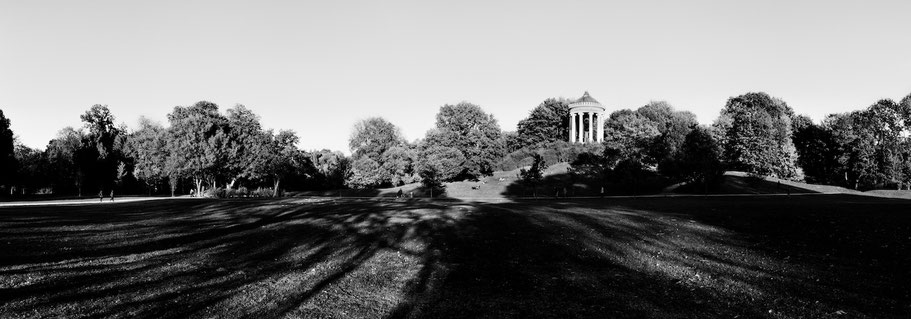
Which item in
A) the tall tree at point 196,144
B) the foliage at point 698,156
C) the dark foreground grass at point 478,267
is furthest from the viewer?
the tall tree at point 196,144

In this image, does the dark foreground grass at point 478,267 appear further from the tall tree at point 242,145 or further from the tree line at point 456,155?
the tall tree at point 242,145

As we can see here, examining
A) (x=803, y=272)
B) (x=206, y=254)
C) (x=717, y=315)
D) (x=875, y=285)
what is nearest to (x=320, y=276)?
(x=206, y=254)

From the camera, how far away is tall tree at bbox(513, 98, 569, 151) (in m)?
94.4

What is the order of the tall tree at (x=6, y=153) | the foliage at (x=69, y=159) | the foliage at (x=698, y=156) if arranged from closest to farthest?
the foliage at (x=698, y=156) → the tall tree at (x=6, y=153) → the foliage at (x=69, y=159)

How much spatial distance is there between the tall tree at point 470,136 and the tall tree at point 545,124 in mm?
30600

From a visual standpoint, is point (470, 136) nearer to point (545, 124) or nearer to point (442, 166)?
point (442, 166)

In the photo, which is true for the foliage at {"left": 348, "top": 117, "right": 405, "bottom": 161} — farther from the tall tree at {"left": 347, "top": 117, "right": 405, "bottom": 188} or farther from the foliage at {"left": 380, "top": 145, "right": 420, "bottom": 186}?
the foliage at {"left": 380, "top": 145, "right": 420, "bottom": 186}

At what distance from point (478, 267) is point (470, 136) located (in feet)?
156

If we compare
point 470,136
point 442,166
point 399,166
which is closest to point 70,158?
point 399,166

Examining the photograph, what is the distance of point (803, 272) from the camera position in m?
11.3

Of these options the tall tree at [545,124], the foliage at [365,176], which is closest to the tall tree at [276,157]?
the foliage at [365,176]

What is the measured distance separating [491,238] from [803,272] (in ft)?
27.5

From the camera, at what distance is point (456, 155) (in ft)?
185

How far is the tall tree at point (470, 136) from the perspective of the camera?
57969mm
